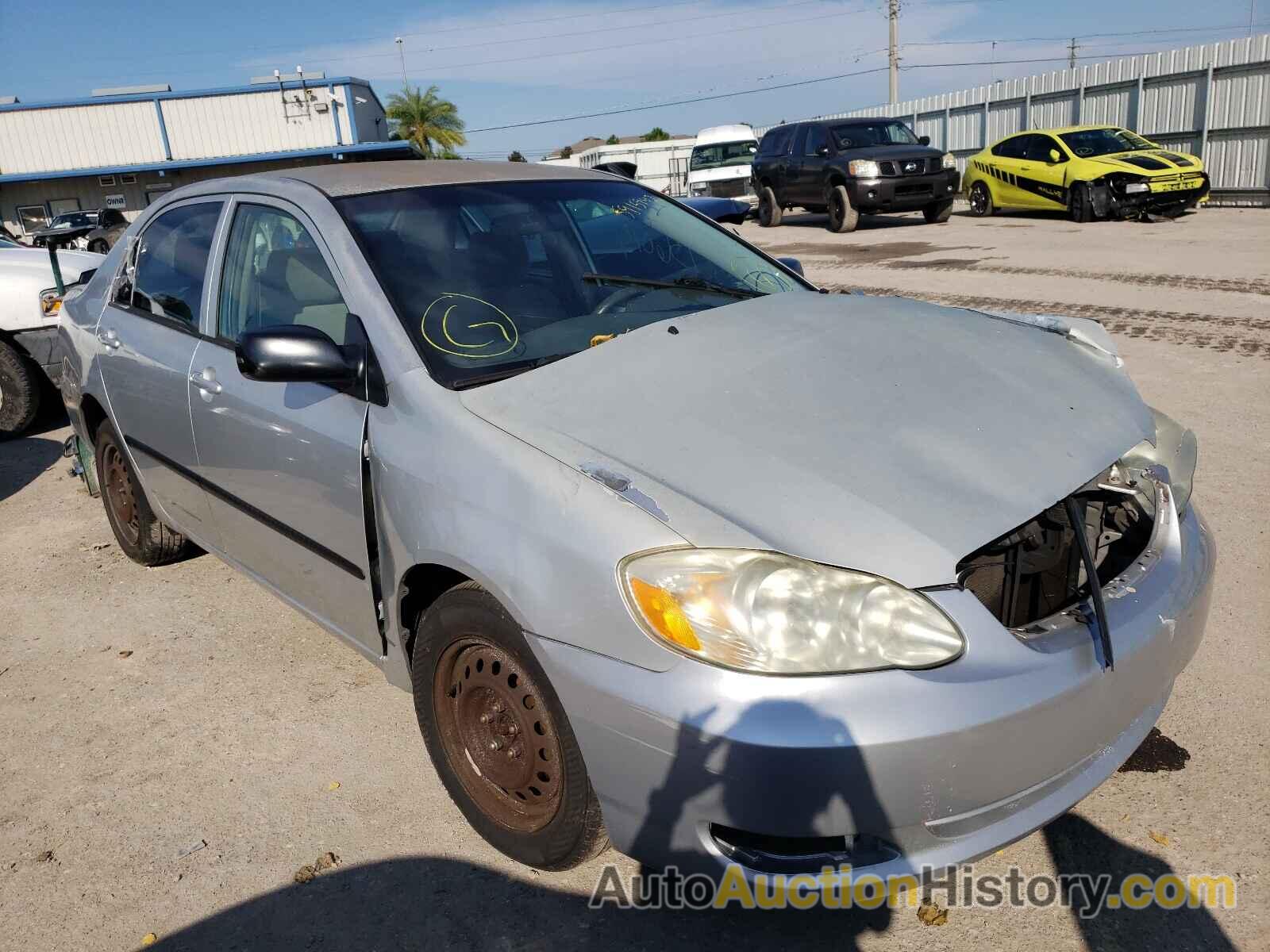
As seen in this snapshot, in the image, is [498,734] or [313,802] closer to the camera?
[498,734]

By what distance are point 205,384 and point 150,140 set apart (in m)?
38.3

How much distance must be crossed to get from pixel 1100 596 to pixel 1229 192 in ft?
65.7

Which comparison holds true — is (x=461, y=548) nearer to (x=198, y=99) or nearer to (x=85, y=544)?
(x=85, y=544)

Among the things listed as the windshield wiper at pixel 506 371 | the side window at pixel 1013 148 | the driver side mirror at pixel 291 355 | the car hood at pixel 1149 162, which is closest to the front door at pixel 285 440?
the driver side mirror at pixel 291 355

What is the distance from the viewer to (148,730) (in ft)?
10.8

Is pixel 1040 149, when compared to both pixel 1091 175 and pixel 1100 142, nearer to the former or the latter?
pixel 1100 142

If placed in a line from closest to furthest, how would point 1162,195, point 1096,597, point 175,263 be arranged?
point 1096,597 → point 175,263 → point 1162,195

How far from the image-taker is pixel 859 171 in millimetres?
16688

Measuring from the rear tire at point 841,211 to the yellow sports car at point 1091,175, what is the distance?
2.88 m

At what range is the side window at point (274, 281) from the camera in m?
2.93

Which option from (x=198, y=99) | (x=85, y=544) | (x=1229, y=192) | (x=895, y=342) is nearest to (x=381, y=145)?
(x=198, y=99)

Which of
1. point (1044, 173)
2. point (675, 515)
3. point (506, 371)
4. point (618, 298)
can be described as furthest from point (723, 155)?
point (675, 515)

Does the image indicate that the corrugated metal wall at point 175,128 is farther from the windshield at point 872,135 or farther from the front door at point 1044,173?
the front door at point 1044,173

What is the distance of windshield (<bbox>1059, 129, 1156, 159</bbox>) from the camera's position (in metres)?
16.5
